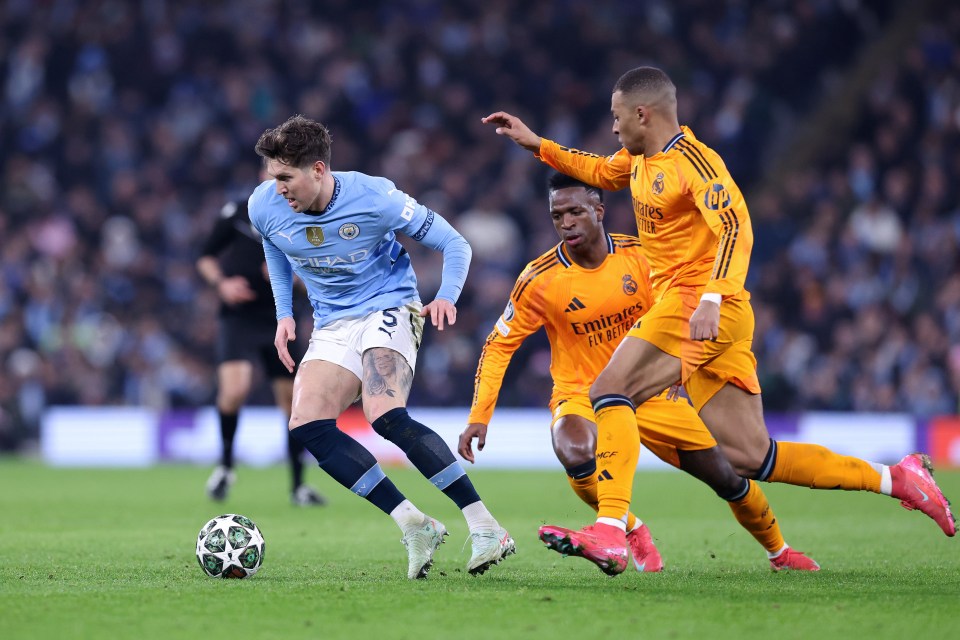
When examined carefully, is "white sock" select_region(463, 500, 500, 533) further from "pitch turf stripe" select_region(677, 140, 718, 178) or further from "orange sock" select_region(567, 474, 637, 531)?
"pitch turf stripe" select_region(677, 140, 718, 178)

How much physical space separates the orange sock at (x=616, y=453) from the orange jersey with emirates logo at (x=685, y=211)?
0.68 m

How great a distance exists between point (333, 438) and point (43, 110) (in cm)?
1654

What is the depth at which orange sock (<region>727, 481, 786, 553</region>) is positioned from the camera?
639 centimetres

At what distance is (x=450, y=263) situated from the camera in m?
6.17

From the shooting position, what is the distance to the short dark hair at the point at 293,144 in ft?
19.3

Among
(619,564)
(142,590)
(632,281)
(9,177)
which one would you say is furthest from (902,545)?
(9,177)

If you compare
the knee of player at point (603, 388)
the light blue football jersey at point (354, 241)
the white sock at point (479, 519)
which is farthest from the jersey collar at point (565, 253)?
the white sock at point (479, 519)

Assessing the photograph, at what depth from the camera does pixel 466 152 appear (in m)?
20.4

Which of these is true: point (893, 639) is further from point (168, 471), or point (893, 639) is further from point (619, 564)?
point (168, 471)

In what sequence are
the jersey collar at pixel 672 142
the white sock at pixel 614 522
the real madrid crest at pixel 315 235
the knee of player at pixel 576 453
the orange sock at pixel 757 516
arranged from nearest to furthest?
the white sock at pixel 614 522
the jersey collar at pixel 672 142
the real madrid crest at pixel 315 235
the orange sock at pixel 757 516
the knee of player at pixel 576 453

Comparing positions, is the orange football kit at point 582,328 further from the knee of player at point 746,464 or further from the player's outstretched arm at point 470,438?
the knee of player at point 746,464

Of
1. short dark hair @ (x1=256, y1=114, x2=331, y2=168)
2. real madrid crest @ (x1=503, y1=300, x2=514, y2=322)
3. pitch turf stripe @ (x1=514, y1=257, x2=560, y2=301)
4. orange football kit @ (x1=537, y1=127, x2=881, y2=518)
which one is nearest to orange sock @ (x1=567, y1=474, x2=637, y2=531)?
orange football kit @ (x1=537, y1=127, x2=881, y2=518)

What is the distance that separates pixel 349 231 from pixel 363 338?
20.2 inches

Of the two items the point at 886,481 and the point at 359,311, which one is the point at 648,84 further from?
the point at 886,481
